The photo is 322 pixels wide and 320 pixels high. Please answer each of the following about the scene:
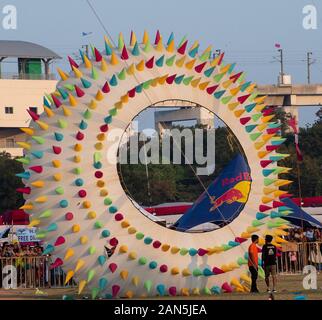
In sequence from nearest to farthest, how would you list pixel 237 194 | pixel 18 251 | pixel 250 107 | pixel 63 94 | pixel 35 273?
pixel 63 94 < pixel 237 194 < pixel 250 107 < pixel 35 273 < pixel 18 251

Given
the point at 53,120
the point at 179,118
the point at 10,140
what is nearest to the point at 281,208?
the point at 53,120

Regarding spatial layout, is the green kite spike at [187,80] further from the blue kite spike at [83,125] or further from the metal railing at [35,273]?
the metal railing at [35,273]

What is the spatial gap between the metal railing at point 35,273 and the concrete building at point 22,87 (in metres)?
52.4

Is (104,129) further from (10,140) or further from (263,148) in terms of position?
(10,140)

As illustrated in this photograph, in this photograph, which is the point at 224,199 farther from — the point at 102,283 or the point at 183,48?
the point at 102,283

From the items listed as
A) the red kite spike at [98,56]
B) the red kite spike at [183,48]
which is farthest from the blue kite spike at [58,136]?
the red kite spike at [183,48]

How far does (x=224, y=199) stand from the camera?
84.5 ft

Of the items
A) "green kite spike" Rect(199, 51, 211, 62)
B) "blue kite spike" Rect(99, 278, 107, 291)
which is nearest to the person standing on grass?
"blue kite spike" Rect(99, 278, 107, 291)

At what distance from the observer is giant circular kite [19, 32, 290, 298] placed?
947 inches

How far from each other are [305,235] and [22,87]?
54.0m

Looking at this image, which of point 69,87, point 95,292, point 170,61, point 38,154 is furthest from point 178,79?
point 95,292

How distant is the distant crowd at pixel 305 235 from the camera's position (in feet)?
112

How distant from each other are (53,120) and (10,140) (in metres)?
62.0

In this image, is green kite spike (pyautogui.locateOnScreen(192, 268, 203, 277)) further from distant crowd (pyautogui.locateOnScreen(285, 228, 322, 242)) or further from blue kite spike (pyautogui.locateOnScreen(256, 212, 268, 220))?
distant crowd (pyautogui.locateOnScreen(285, 228, 322, 242))
